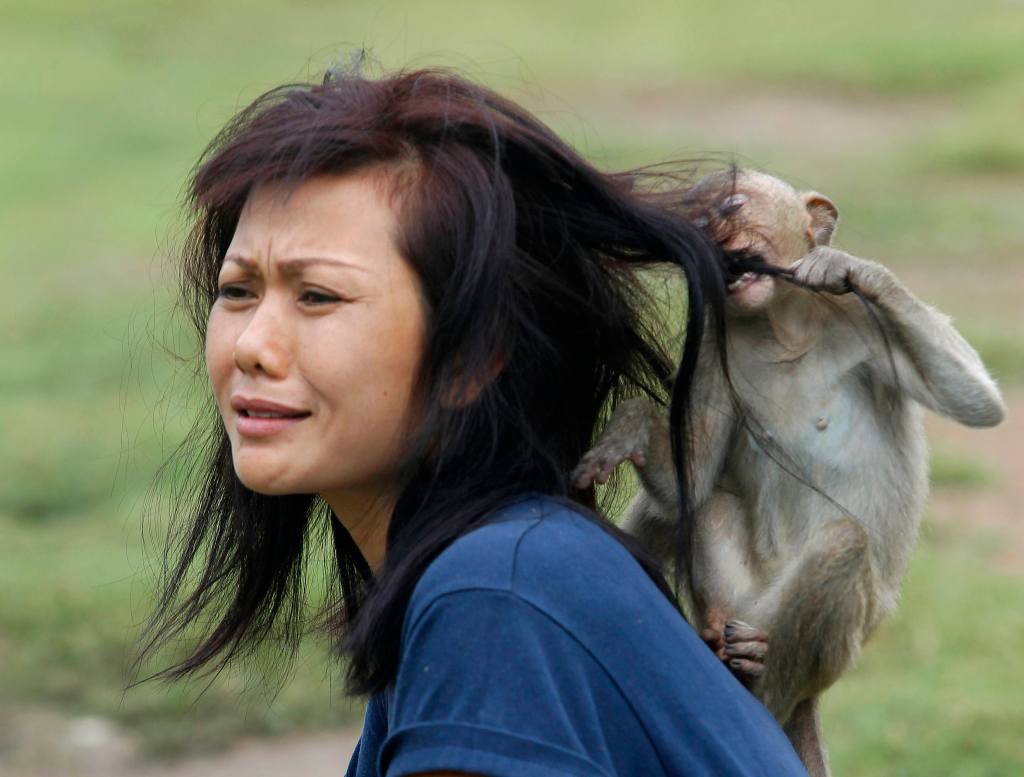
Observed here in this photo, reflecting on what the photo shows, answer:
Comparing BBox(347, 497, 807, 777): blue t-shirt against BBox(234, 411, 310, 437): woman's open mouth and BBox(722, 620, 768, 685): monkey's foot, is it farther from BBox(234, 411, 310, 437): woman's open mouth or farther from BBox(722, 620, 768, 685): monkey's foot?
BBox(722, 620, 768, 685): monkey's foot

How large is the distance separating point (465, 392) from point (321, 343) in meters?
0.19

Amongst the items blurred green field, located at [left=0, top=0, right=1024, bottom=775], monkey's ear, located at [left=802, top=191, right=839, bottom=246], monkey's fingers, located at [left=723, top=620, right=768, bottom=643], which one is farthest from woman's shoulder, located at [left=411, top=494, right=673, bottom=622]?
monkey's ear, located at [left=802, top=191, right=839, bottom=246]

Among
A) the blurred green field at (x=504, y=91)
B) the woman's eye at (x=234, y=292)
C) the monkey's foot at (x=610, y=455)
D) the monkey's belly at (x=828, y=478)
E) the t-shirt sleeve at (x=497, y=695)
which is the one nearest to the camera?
the t-shirt sleeve at (x=497, y=695)

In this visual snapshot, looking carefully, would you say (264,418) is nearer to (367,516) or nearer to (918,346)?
(367,516)

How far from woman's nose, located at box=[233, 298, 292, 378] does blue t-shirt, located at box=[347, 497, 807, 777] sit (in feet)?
1.06

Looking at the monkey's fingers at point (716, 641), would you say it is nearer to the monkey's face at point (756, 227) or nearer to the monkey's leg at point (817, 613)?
the monkey's leg at point (817, 613)

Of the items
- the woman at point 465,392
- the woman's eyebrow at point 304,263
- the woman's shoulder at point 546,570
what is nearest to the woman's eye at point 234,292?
the woman at point 465,392

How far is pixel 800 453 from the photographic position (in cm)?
310

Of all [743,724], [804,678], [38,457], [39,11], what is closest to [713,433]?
[804,678]

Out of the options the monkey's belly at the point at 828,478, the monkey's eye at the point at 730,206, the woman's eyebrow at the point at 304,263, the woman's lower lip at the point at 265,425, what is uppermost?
the woman's eyebrow at the point at 304,263

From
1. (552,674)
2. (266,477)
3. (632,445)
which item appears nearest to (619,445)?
(632,445)

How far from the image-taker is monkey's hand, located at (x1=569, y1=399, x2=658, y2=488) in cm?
261

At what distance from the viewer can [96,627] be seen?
641 centimetres

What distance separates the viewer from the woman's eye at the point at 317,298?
2.32 metres
